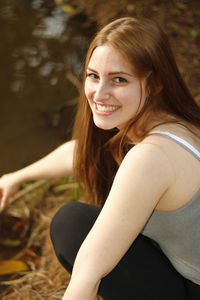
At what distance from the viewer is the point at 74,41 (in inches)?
127

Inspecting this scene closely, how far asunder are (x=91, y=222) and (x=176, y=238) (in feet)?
1.01

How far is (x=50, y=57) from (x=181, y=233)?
2.30 m

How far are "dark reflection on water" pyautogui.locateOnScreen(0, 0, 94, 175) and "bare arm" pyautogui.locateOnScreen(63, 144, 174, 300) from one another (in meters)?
1.47

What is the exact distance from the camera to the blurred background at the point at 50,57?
254 centimetres

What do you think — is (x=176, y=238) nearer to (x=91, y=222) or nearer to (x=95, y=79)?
(x=91, y=222)

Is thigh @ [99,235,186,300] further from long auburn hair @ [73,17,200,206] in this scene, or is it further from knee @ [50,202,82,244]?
long auburn hair @ [73,17,200,206]

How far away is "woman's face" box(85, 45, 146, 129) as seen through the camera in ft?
3.37

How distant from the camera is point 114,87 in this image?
1053mm

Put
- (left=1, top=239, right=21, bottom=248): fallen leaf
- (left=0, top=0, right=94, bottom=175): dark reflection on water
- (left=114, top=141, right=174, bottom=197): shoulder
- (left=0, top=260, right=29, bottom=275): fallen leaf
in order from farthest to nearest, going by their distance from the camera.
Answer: (left=0, top=0, right=94, bottom=175): dark reflection on water < (left=1, top=239, right=21, bottom=248): fallen leaf < (left=0, top=260, right=29, bottom=275): fallen leaf < (left=114, top=141, right=174, bottom=197): shoulder

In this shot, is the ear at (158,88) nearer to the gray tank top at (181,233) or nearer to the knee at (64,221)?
the gray tank top at (181,233)

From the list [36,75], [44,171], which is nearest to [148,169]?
[44,171]

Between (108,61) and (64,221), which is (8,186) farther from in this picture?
(108,61)

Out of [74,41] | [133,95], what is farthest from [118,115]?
[74,41]

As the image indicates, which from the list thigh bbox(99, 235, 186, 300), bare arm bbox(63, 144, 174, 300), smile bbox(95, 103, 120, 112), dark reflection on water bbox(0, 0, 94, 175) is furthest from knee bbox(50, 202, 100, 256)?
dark reflection on water bbox(0, 0, 94, 175)
